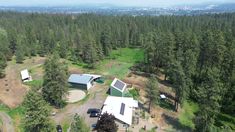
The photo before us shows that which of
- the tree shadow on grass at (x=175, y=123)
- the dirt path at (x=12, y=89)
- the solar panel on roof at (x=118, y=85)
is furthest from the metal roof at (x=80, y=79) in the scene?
the tree shadow on grass at (x=175, y=123)

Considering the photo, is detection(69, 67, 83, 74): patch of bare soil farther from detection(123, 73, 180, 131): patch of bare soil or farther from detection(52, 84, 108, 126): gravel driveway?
detection(52, 84, 108, 126): gravel driveway

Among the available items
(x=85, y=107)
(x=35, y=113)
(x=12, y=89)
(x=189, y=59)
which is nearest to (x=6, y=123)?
(x=85, y=107)

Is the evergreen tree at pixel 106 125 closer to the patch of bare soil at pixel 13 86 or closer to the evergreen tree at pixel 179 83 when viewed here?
the evergreen tree at pixel 179 83

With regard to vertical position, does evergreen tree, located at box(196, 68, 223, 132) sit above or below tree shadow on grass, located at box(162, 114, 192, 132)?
above

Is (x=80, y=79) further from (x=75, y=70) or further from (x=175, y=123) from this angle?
(x=175, y=123)

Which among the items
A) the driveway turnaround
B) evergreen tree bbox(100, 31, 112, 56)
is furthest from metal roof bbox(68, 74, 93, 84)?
evergreen tree bbox(100, 31, 112, 56)

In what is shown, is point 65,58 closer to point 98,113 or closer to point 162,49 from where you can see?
point 162,49
